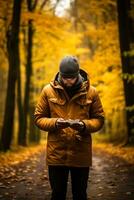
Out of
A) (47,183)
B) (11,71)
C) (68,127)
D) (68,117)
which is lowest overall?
(47,183)

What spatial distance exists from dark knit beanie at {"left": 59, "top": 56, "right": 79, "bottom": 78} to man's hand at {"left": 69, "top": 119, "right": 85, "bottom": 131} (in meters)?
0.52

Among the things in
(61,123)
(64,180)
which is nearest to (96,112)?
(61,123)

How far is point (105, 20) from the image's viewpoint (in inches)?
1164

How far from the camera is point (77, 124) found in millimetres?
4984

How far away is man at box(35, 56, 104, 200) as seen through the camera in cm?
517

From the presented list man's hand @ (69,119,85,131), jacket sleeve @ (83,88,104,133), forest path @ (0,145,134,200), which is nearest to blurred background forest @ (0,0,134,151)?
forest path @ (0,145,134,200)

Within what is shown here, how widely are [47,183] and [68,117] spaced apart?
216 inches

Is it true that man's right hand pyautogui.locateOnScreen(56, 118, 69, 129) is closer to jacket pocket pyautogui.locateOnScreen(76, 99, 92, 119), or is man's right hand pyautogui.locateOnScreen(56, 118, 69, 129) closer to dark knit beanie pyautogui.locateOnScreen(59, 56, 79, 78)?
jacket pocket pyautogui.locateOnScreen(76, 99, 92, 119)

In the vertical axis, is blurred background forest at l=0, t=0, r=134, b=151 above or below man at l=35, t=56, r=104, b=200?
above

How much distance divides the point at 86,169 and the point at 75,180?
182mm

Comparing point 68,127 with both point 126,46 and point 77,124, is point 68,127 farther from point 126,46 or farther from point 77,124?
point 126,46

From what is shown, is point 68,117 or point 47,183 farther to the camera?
point 47,183

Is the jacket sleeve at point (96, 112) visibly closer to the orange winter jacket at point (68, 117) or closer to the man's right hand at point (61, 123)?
the orange winter jacket at point (68, 117)

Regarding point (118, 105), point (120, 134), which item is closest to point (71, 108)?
point (118, 105)
